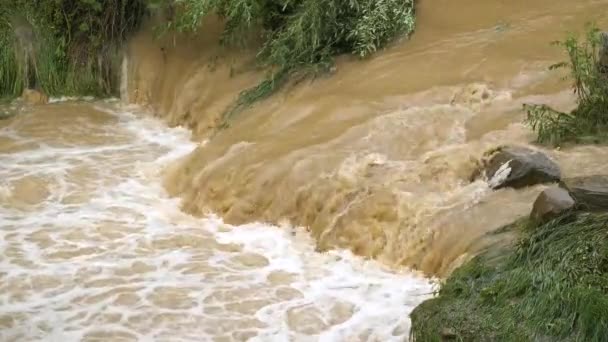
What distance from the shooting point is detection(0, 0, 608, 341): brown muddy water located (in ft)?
15.8

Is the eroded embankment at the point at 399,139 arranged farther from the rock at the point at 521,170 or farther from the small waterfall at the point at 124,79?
the small waterfall at the point at 124,79

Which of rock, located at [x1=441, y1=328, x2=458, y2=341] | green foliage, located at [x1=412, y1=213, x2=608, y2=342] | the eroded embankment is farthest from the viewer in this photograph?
the eroded embankment

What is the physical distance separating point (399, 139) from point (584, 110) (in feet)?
4.36

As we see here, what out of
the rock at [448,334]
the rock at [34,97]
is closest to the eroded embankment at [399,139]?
the rock at [448,334]

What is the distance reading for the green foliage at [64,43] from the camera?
32.2 feet

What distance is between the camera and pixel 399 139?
6254mm

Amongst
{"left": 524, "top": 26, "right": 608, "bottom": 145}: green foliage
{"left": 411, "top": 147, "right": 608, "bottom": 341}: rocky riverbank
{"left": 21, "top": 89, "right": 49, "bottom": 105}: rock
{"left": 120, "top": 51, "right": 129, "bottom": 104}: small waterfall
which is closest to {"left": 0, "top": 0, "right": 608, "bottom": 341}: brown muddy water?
{"left": 524, "top": 26, "right": 608, "bottom": 145}: green foliage

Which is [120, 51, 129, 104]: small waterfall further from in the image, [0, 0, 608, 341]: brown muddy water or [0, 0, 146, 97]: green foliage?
[0, 0, 608, 341]: brown muddy water

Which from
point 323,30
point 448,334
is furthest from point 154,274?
point 323,30

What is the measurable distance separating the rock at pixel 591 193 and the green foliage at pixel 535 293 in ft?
0.33

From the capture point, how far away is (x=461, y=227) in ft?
16.7

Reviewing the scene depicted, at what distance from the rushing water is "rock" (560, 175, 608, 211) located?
1032 millimetres

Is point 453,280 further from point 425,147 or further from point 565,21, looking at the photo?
point 565,21

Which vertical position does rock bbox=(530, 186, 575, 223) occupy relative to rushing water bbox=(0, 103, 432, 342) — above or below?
above
